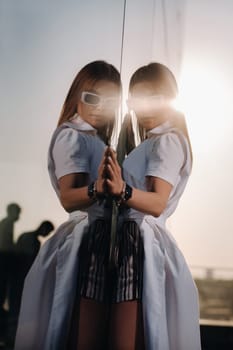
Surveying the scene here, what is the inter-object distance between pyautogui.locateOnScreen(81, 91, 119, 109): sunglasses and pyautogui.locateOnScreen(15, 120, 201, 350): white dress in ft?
0.32

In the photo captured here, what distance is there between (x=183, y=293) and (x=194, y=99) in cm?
77

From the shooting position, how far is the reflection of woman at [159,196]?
1.62 meters

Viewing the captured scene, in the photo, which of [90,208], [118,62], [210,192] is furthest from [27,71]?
[210,192]

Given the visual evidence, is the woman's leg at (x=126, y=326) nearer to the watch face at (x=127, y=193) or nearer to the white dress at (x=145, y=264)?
the white dress at (x=145, y=264)

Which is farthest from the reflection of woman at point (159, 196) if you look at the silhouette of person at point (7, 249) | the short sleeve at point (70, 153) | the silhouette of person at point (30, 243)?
the silhouette of person at point (7, 249)

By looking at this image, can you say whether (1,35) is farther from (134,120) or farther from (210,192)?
(210,192)

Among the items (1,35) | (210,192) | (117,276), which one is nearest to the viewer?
(117,276)

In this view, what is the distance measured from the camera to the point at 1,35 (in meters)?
1.87

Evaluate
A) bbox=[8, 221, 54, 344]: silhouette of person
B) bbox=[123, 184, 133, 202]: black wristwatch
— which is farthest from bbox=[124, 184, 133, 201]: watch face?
bbox=[8, 221, 54, 344]: silhouette of person

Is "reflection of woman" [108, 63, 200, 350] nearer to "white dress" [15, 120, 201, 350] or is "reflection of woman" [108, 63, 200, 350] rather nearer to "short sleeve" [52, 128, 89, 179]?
"white dress" [15, 120, 201, 350]

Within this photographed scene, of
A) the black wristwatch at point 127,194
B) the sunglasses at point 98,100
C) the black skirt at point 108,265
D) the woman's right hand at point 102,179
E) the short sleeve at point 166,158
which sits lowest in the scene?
the black skirt at point 108,265

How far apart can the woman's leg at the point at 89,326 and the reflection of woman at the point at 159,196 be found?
0.51 feet

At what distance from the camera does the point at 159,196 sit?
1697 millimetres

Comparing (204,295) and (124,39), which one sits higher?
(124,39)
